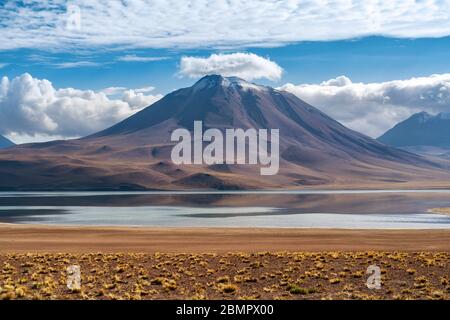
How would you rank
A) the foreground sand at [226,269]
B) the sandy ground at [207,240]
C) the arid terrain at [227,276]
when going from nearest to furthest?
the arid terrain at [227,276] < the foreground sand at [226,269] < the sandy ground at [207,240]

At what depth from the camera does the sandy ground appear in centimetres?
4441

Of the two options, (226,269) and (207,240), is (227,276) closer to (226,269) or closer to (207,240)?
(226,269)

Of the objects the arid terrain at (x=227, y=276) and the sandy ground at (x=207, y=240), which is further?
the sandy ground at (x=207, y=240)

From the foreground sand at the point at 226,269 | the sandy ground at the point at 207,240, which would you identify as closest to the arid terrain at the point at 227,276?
the foreground sand at the point at 226,269

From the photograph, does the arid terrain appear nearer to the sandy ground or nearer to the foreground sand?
the foreground sand

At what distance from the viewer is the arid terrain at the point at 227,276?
25062 mm

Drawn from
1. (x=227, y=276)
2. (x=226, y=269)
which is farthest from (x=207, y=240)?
(x=227, y=276)

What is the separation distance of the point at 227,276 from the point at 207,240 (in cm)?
2263

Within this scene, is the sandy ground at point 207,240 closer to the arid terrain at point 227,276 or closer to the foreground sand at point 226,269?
the foreground sand at point 226,269

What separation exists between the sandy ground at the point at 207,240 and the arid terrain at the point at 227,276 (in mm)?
6850

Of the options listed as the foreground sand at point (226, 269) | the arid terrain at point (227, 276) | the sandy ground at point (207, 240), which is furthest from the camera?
the sandy ground at point (207, 240)

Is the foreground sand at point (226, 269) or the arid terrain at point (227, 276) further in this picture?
the foreground sand at point (226, 269)

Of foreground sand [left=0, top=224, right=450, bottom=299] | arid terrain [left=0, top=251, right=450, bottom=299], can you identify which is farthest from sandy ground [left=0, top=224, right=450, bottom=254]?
arid terrain [left=0, top=251, right=450, bottom=299]

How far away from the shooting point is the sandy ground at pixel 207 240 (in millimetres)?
44406
